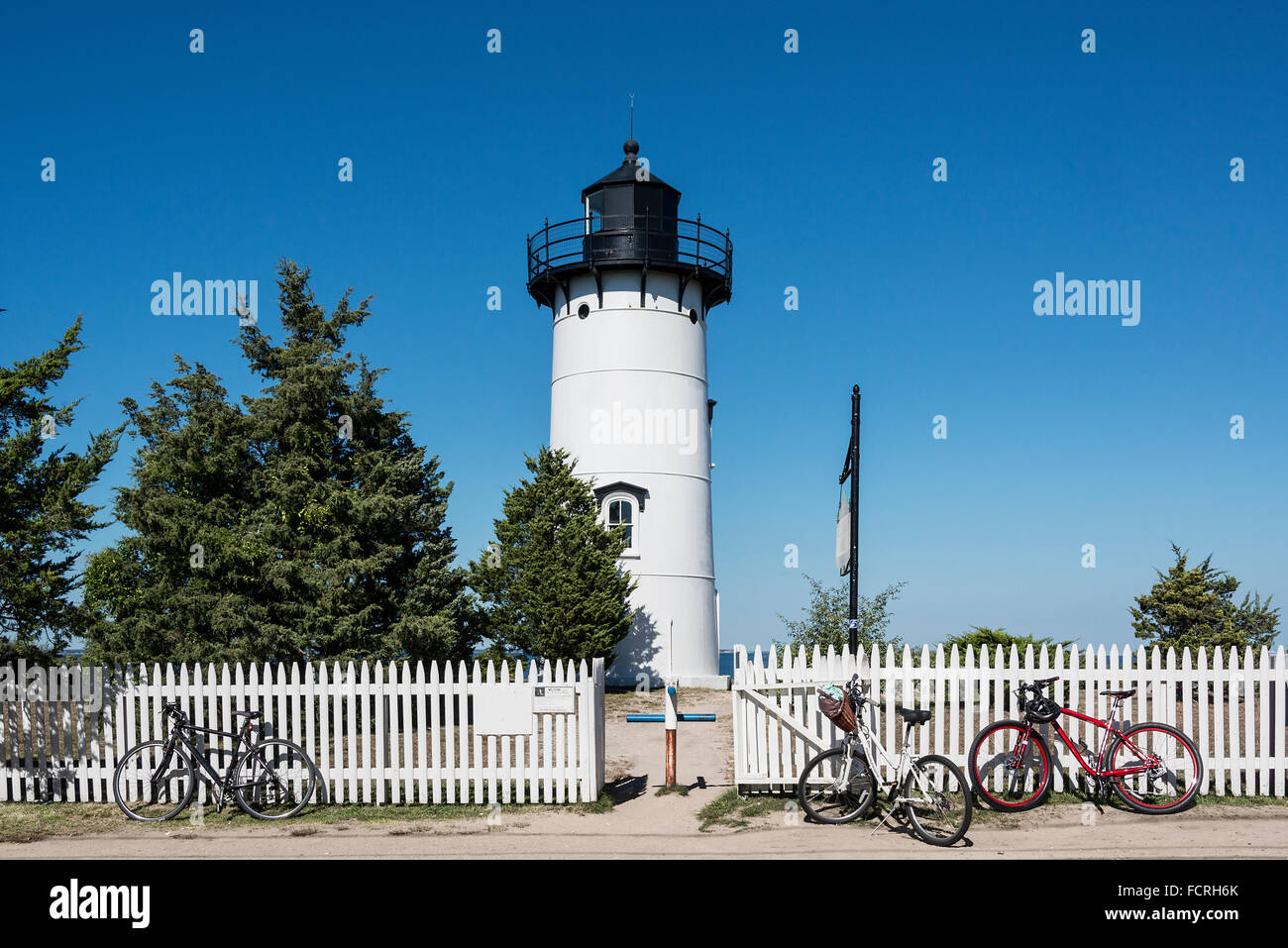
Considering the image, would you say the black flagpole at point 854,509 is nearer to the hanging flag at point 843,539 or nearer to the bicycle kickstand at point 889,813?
the hanging flag at point 843,539

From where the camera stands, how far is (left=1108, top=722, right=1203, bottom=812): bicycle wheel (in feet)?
36.4

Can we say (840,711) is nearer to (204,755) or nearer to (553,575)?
(204,755)

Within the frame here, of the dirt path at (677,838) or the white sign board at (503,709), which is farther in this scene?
the white sign board at (503,709)

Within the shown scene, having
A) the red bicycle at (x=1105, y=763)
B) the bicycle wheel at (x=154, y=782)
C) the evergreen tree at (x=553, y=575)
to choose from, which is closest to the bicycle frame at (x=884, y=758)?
the red bicycle at (x=1105, y=763)

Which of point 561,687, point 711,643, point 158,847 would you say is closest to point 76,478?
point 158,847

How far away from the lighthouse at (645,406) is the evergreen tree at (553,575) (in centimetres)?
145

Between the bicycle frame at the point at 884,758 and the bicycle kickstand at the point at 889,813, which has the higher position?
the bicycle frame at the point at 884,758

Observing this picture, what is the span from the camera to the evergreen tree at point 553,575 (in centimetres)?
2392

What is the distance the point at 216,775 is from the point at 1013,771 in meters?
8.55

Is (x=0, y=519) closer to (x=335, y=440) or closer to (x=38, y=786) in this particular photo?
(x=38, y=786)

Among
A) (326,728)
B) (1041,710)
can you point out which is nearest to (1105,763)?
(1041,710)

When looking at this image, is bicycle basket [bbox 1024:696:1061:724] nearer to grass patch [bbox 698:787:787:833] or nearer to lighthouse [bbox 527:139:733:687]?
grass patch [bbox 698:787:787:833]

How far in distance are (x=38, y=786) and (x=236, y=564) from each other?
9.20 meters

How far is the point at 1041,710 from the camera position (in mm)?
11008
